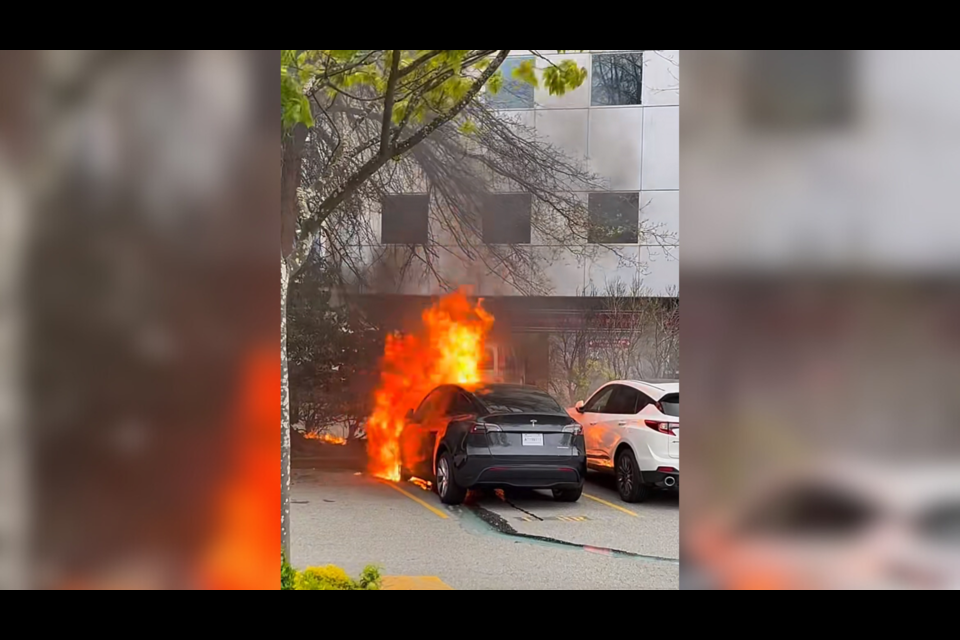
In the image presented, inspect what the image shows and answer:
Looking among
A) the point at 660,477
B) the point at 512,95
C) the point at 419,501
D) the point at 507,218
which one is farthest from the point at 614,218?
the point at 419,501

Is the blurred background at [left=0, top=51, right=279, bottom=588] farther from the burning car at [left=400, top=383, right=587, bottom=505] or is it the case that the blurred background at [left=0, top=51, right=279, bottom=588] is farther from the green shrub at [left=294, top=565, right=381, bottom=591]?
the burning car at [left=400, top=383, right=587, bottom=505]

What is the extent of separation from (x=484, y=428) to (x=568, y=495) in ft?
3.34

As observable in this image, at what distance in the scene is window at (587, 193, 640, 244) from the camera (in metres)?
6.77

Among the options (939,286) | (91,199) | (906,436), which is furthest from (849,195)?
(91,199)

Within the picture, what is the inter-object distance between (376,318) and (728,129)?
367 centimetres

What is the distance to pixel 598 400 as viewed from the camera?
7.12 metres

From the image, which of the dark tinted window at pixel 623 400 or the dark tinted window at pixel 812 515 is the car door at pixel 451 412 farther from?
the dark tinted window at pixel 812 515

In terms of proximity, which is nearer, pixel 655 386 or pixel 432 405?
pixel 655 386

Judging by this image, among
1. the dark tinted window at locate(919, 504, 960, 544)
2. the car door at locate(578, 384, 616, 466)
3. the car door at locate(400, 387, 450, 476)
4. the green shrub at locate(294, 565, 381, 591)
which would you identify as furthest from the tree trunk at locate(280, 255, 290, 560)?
the dark tinted window at locate(919, 504, 960, 544)

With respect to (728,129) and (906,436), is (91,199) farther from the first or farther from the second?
(906,436)

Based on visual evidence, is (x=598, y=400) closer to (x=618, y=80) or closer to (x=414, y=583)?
(x=414, y=583)

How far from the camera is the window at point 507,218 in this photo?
263 inches

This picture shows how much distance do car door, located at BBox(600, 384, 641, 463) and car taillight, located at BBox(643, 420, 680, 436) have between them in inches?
6.0

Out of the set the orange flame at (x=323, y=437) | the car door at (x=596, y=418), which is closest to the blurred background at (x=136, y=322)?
the orange flame at (x=323, y=437)
